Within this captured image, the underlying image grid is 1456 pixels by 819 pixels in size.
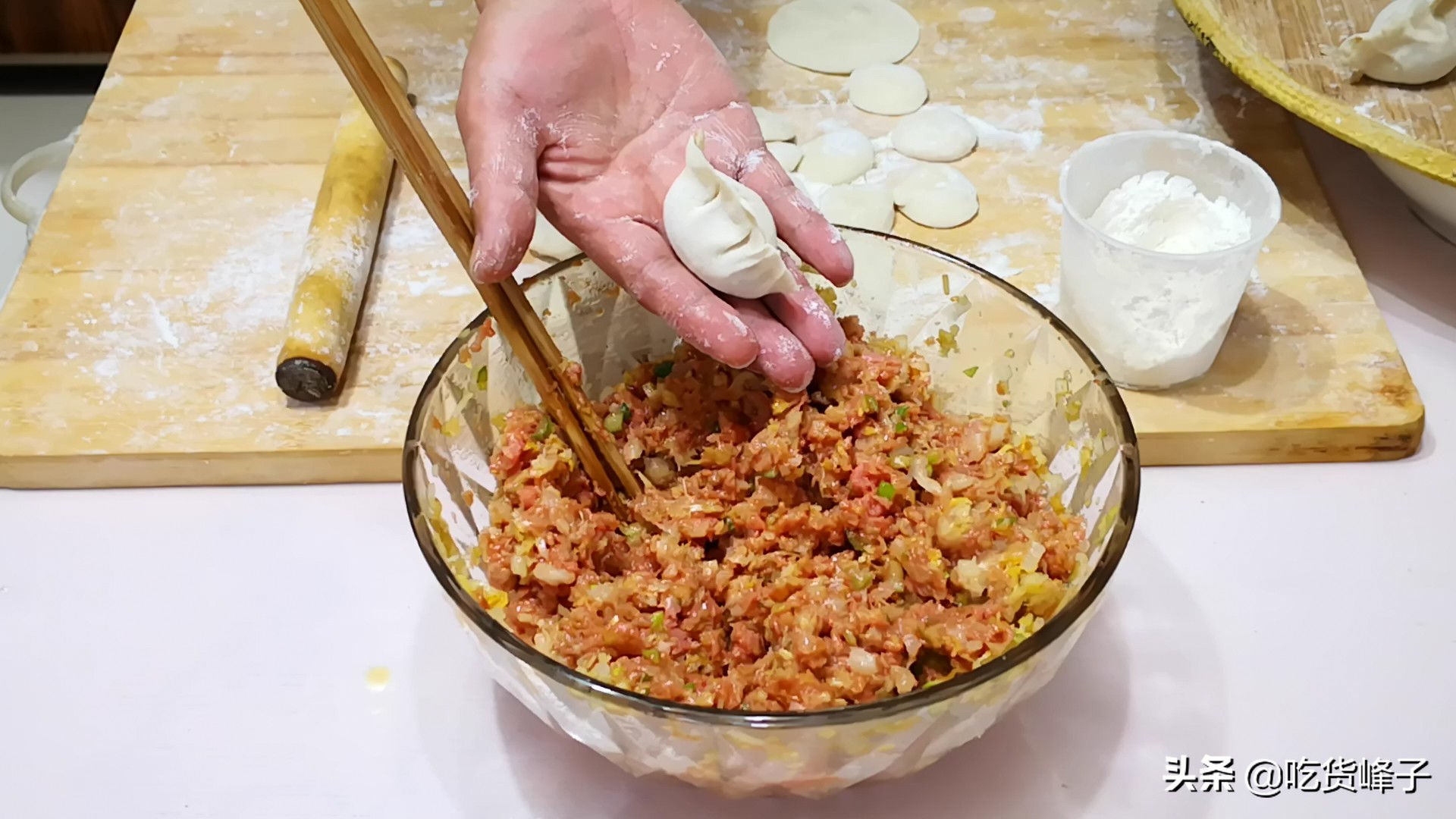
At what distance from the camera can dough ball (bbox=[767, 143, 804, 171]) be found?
1.58m

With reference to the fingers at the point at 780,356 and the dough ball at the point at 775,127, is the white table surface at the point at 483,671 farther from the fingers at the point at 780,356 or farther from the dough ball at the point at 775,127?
the dough ball at the point at 775,127

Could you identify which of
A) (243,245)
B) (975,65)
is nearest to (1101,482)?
(975,65)

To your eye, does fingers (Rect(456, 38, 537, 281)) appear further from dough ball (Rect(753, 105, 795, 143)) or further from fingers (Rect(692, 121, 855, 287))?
dough ball (Rect(753, 105, 795, 143))

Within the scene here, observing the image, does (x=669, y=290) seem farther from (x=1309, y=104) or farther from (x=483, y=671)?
(x=1309, y=104)

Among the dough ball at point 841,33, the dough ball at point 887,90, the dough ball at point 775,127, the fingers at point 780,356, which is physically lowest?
the dough ball at point 775,127

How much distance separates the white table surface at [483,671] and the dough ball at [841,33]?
2.80ft

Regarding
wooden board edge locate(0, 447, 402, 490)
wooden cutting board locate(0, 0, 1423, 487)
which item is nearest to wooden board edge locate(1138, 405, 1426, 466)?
wooden cutting board locate(0, 0, 1423, 487)

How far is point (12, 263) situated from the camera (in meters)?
2.12

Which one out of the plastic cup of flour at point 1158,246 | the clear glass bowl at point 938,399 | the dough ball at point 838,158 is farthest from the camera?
the dough ball at point 838,158

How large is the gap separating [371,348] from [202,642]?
1.35 feet

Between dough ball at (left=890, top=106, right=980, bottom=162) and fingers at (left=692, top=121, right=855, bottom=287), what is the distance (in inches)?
19.5

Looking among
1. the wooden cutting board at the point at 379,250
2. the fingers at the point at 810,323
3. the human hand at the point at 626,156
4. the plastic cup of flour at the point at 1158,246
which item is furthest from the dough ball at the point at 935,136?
the fingers at the point at 810,323

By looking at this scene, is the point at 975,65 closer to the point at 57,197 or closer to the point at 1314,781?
the point at 1314,781

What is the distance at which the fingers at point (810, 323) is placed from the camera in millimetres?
1015
